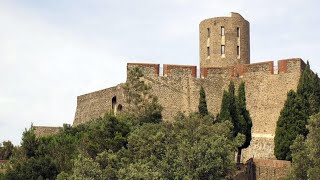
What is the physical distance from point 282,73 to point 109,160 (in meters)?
15.3

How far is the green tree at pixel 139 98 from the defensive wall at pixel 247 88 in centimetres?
166

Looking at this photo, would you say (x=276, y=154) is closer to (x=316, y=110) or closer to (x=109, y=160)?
(x=316, y=110)

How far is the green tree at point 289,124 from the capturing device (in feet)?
148

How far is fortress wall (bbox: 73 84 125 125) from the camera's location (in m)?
53.4

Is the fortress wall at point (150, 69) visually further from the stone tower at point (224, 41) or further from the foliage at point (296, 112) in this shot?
the foliage at point (296, 112)

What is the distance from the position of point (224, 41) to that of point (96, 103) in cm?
941

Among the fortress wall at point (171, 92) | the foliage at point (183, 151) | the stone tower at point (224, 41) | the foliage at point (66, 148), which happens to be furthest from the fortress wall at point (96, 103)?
the foliage at point (183, 151)

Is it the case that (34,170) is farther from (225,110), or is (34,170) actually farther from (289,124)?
(289,124)

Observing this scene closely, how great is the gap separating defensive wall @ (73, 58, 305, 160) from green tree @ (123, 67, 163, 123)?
1.66 m

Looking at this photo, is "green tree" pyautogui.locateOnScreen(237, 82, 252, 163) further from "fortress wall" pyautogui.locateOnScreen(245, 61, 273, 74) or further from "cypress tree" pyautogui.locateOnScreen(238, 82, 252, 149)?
"fortress wall" pyautogui.locateOnScreen(245, 61, 273, 74)

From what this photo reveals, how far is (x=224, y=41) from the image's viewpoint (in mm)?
53062

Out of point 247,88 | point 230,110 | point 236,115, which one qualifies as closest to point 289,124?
point 236,115

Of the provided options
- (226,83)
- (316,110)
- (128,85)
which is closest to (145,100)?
(128,85)

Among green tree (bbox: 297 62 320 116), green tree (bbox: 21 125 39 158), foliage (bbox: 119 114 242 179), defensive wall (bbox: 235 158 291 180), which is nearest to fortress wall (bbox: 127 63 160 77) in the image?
green tree (bbox: 21 125 39 158)
